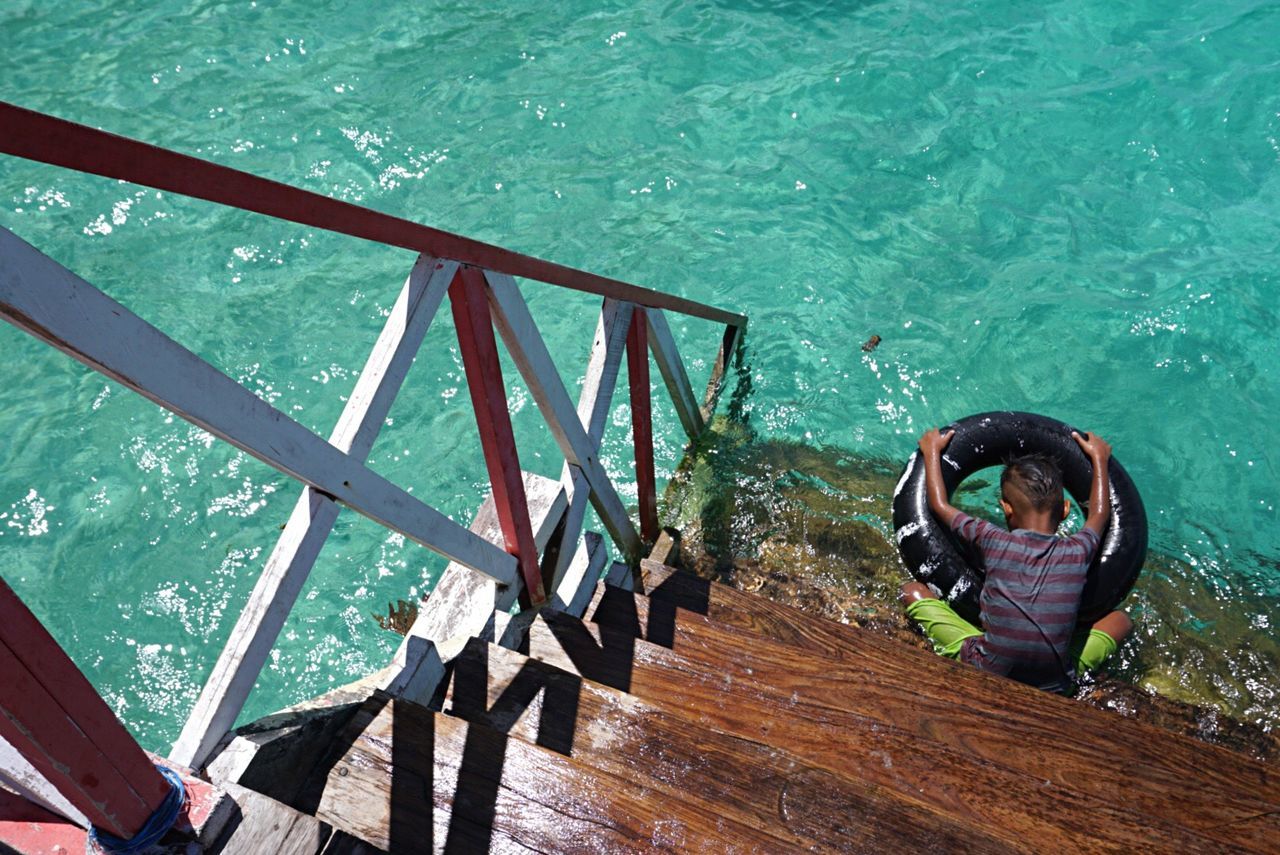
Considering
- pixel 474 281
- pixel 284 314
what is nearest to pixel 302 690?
pixel 284 314

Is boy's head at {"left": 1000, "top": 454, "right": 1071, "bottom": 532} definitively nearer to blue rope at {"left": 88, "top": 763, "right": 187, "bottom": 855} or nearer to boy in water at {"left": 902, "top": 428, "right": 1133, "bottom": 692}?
boy in water at {"left": 902, "top": 428, "right": 1133, "bottom": 692}

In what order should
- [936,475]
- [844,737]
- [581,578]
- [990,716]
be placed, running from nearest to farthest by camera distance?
1. [844,737]
2. [990,716]
3. [581,578]
4. [936,475]

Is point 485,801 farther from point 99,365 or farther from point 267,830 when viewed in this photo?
point 99,365

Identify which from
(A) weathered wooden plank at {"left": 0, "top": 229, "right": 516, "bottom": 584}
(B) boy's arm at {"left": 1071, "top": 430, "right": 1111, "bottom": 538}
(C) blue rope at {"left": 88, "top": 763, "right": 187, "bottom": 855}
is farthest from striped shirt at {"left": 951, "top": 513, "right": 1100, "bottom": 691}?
(C) blue rope at {"left": 88, "top": 763, "right": 187, "bottom": 855}

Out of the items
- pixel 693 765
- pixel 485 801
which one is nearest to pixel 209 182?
pixel 485 801

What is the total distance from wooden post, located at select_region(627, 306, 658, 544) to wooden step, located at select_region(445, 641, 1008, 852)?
1394 mm

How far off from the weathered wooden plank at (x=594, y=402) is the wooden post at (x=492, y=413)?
309mm

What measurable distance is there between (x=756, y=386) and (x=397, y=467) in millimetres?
2376

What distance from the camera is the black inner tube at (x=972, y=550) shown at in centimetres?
426

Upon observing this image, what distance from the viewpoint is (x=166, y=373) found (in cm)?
170

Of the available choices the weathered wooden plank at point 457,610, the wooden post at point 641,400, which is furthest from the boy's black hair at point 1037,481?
the weathered wooden plank at point 457,610

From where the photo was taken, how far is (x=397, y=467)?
5891mm

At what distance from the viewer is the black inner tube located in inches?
168

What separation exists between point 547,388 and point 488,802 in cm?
134
